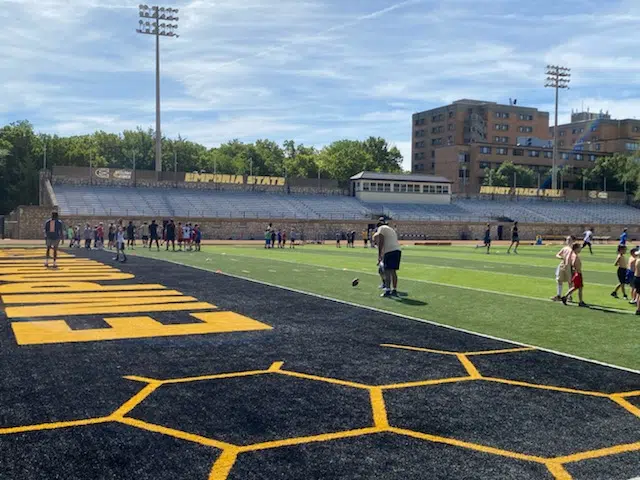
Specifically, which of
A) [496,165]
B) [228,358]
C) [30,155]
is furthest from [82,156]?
[228,358]

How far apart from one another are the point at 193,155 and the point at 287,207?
50.9 metres

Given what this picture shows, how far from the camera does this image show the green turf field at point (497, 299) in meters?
9.84

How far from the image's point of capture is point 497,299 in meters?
14.5

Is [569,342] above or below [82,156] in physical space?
below

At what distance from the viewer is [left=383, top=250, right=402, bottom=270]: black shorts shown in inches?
567

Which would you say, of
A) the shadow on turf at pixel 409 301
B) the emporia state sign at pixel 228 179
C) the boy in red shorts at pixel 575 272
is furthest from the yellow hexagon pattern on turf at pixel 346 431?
the emporia state sign at pixel 228 179

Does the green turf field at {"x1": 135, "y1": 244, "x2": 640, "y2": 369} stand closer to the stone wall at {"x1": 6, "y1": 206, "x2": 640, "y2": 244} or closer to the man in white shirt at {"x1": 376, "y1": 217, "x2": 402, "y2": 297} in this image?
the man in white shirt at {"x1": 376, "y1": 217, "x2": 402, "y2": 297}

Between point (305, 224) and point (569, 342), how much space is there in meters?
47.7

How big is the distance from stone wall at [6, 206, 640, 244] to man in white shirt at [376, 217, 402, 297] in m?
36.5

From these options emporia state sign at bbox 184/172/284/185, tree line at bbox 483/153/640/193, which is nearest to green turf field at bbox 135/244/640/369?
emporia state sign at bbox 184/172/284/185

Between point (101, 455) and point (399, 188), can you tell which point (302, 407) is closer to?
point (101, 455)

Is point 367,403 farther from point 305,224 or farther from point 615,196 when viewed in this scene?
point 615,196

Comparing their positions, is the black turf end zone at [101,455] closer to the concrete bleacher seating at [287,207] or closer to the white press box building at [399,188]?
the concrete bleacher seating at [287,207]

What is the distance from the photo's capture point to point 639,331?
→ 34.6ft
